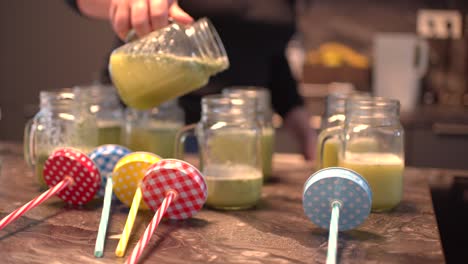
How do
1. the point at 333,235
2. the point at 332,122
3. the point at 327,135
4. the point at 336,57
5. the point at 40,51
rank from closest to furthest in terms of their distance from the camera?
the point at 333,235
the point at 327,135
the point at 332,122
the point at 336,57
the point at 40,51

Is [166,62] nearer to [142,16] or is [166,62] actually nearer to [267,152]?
[142,16]

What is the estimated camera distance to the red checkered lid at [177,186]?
1007 mm

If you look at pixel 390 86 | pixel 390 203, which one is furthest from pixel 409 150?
pixel 390 203

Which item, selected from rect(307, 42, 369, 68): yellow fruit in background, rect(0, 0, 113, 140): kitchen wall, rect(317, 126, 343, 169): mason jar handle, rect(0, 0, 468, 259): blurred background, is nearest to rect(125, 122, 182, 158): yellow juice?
rect(317, 126, 343, 169): mason jar handle

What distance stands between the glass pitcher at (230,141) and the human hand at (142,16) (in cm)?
19

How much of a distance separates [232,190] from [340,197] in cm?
23

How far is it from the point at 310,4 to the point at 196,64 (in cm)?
252

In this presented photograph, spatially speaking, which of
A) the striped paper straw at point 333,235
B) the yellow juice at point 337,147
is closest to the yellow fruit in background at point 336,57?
the yellow juice at point 337,147

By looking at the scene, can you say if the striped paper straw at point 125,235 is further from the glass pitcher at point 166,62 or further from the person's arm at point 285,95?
the person's arm at point 285,95

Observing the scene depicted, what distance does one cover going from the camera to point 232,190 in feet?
3.62

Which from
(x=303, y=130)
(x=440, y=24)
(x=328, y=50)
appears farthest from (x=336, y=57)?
(x=303, y=130)

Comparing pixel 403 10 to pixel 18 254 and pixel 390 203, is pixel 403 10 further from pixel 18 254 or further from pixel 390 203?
pixel 18 254

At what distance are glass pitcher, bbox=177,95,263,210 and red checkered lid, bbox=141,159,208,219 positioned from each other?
0.10 meters

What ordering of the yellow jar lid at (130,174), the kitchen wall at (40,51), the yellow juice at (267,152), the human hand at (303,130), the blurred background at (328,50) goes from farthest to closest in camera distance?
1. the kitchen wall at (40,51)
2. the blurred background at (328,50)
3. the human hand at (303,130)
4. the yellow juice at (267,152)
5. the yellow jar lid at (130,174)
